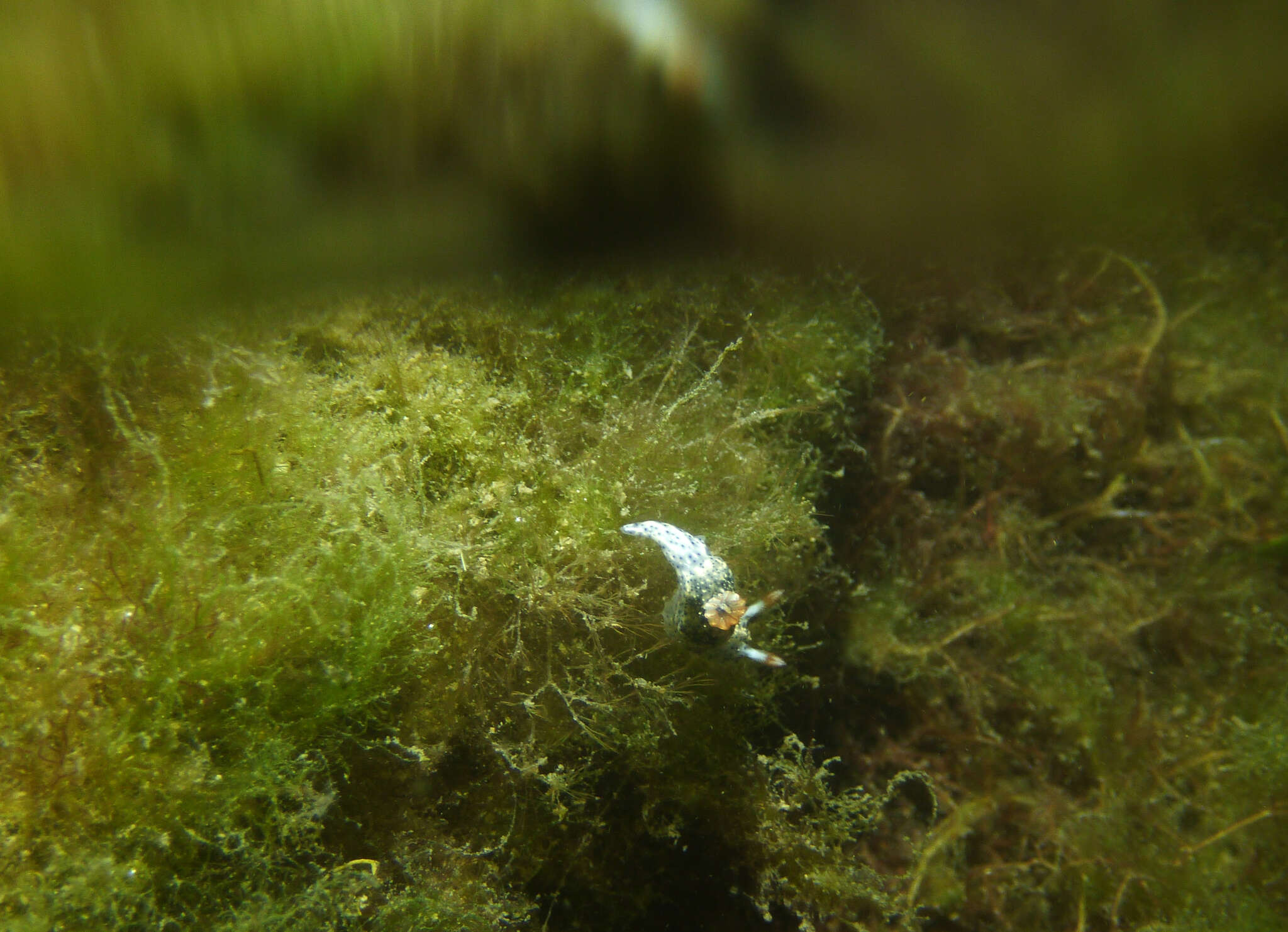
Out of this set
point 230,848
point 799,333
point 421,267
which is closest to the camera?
point 230,848

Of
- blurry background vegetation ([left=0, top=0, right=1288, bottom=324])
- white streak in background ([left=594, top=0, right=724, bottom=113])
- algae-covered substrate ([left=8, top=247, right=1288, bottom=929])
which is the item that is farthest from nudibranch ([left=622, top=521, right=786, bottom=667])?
white streak in background ([left=594, top=0, right=724, bottom=113])

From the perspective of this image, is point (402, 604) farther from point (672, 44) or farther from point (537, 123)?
point (672, 44)

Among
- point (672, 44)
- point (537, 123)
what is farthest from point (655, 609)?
point (672, 44)

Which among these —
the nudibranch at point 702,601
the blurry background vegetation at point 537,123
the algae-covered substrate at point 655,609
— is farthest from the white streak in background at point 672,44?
the nudibranch at point 702,601

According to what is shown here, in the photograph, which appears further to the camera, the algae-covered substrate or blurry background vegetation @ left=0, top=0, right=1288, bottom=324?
the algae-covered substrate

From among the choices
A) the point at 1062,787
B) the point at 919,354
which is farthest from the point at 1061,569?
the point at 919,354

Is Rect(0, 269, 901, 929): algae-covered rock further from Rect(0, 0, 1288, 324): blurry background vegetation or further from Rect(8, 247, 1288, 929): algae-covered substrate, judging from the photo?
Rect(0, 0, 1288, 324): blurry background vegetation

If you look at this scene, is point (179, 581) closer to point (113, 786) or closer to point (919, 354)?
point (113, 786)
